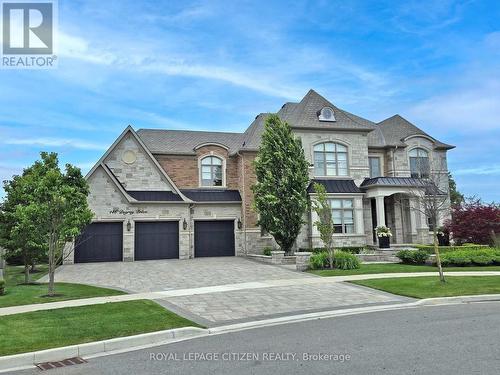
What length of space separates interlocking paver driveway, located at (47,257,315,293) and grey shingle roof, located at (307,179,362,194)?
8063 millimetres

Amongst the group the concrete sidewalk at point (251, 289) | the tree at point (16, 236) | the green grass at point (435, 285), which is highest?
the tree at point (16, 236)

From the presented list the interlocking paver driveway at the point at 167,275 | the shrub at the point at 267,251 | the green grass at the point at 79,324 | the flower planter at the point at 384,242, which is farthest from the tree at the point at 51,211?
the flower planter at the point at 384,242

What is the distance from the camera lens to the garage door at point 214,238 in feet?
92.8

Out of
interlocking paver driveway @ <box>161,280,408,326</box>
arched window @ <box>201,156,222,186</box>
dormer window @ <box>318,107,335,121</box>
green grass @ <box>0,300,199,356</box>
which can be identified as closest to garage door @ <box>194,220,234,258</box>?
arched window @ <box>201,156,222,186</box>

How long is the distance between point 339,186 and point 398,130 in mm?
8130

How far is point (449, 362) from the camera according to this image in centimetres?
611

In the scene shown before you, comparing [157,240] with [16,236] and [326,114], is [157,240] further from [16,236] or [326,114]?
[326,114]

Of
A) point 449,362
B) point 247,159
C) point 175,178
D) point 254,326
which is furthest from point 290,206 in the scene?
point 449,362

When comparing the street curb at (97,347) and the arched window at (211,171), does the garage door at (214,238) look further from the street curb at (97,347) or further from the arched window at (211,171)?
the street curb at (97,347)

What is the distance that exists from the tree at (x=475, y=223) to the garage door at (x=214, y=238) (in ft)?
45.9

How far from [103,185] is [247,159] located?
9376 millimetres

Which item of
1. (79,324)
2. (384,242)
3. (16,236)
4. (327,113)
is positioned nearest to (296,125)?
(327,113)

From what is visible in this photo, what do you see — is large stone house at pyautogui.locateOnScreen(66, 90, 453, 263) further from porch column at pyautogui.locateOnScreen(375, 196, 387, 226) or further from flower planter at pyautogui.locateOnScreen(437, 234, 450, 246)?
→ flower planter at pyautogui.locateOnScreen(437, 234, 450, 246)

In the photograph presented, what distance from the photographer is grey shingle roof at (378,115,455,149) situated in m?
31.3
